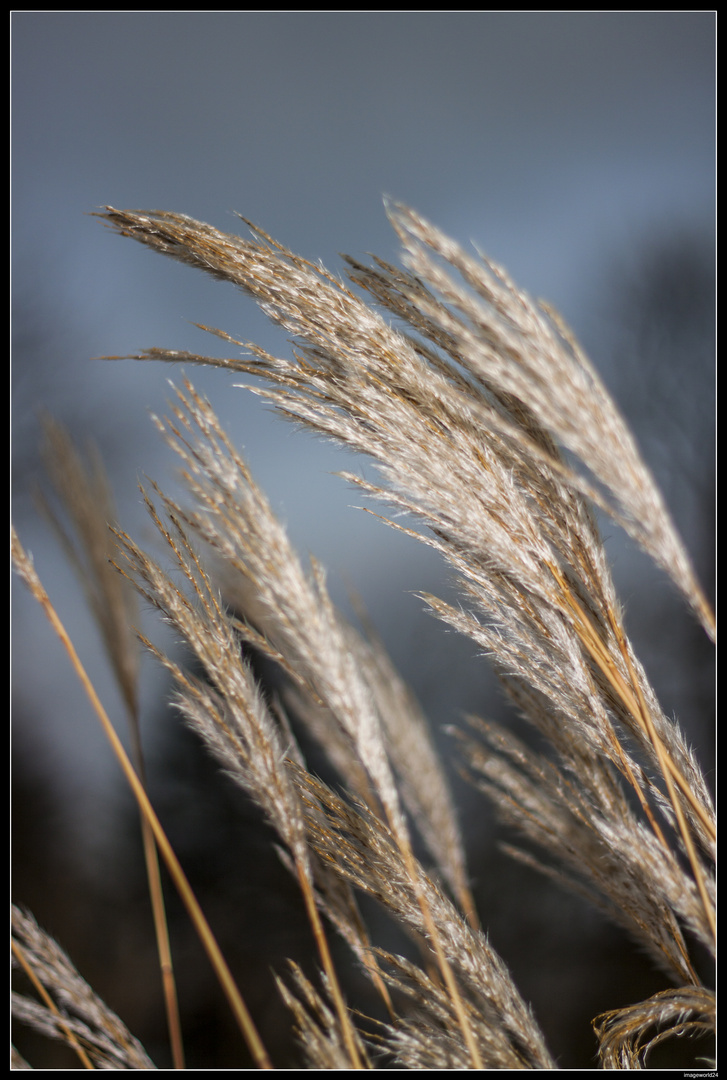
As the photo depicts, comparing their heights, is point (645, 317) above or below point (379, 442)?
above

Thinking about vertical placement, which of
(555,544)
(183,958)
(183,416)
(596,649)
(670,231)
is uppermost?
(670,231)

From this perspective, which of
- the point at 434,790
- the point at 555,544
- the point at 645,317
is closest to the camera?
the point at 555,544

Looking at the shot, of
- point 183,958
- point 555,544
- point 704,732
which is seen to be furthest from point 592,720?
point 183,958

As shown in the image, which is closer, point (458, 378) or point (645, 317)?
point (458, 378)

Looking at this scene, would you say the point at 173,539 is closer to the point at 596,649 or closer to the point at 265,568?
the point at 265,568

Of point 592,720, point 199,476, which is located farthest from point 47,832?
point 592,720

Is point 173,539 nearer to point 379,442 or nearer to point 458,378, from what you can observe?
point 379,442

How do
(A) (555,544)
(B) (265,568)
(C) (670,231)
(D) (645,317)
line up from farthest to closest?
(D) (645,317) → (C) (670,231) → (A) (555,544) → (B) (265,568)
